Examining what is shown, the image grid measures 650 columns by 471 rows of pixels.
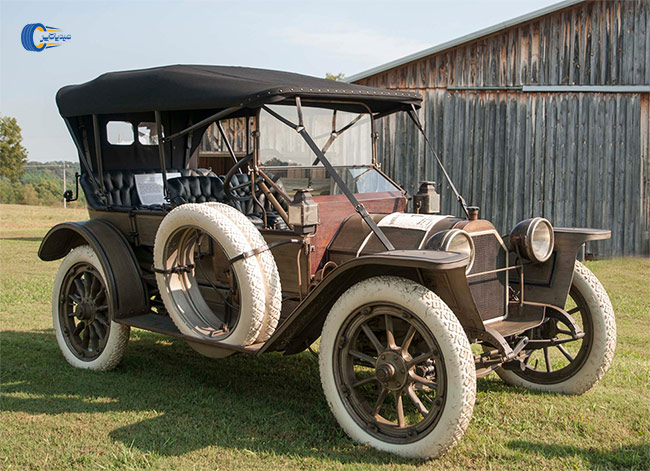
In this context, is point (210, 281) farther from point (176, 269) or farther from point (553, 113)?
point (553, 113)

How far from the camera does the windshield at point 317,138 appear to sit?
4.75m

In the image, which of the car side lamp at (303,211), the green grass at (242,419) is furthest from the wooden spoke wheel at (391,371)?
the car side lamp at (303,211)

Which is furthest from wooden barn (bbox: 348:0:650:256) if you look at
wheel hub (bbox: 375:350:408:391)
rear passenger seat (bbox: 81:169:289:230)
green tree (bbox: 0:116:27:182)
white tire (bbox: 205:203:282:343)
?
green tree (bbox: 0:116:27:182)

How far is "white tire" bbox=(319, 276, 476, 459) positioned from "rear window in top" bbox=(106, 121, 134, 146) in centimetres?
343

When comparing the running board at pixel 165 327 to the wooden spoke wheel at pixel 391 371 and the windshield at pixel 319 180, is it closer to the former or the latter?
the wooden spoke wheel at pixel 391 371

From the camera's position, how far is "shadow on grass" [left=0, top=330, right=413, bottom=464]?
3971mm

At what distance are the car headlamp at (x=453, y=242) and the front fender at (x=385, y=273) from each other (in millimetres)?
144

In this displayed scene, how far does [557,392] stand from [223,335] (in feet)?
7.98

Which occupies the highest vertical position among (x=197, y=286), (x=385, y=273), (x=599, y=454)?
(x=385, y=273)

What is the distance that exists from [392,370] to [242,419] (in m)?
1.18

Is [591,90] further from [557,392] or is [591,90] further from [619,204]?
[557,392]

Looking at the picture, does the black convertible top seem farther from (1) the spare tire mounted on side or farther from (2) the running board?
(2) the running board

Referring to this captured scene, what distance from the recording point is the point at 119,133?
21.0 feet

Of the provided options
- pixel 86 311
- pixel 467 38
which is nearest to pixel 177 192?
pixel 86 311
